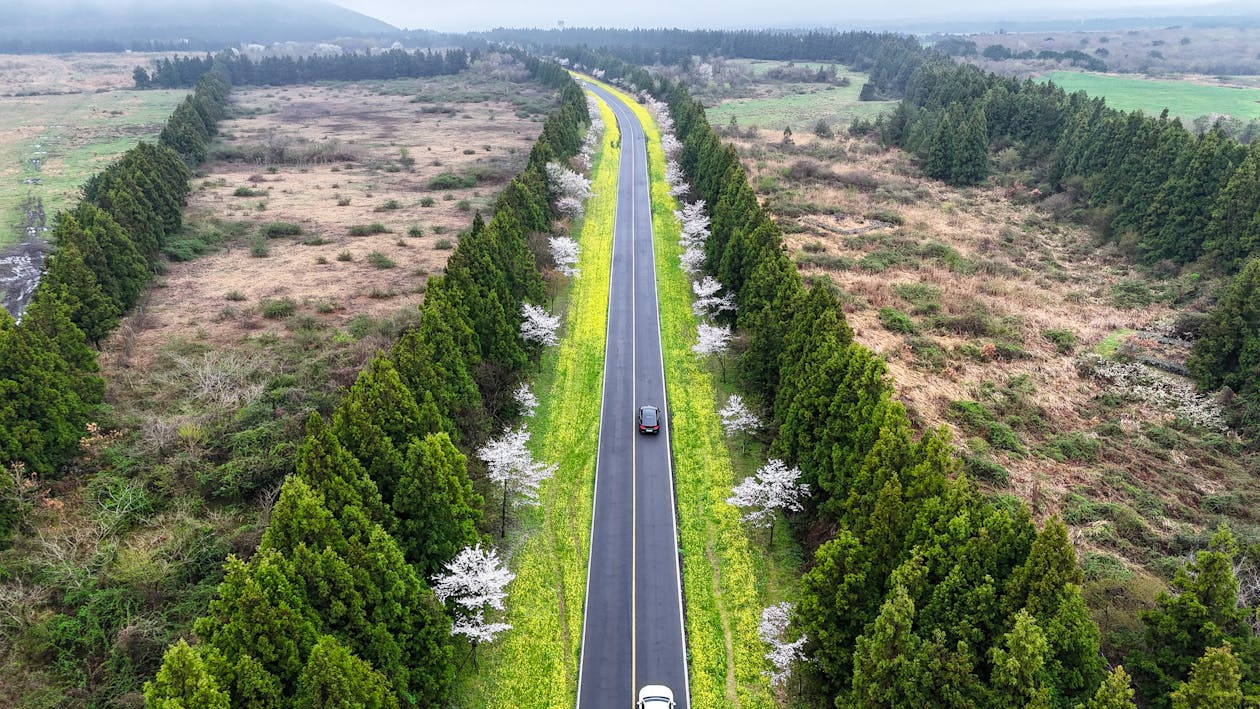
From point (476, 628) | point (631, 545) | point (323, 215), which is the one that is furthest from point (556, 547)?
point (323, 215)

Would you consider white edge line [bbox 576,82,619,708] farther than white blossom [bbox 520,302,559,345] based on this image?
No

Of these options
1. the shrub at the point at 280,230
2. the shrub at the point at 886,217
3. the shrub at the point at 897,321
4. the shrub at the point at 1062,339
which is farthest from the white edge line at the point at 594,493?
the shrub at the point at 280,230

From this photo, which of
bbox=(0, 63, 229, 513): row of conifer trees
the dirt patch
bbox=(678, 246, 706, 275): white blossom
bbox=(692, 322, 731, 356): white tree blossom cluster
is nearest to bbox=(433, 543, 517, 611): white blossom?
bbox=(0, 63, 229, 513): row of conifer trees

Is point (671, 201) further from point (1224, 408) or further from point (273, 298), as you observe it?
point (1224, 408)

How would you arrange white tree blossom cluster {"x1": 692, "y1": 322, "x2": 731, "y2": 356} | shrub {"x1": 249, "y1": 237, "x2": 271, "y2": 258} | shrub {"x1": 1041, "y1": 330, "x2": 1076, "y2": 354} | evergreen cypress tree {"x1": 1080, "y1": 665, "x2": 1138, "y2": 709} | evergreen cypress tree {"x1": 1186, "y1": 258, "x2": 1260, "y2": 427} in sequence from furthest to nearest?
shrub {"x1": 249, "y1": 237, "x2": 271, "y2": 258}
shrub {"x1": 1041, "y1": 330, "x2": 1076, "y2": 354}
white tree blossom cluster {"x1": 692, "y1": 322, "x2": 731, "y2": 356}
evergreen cypress tree {"x1": 1186, "y1": 258, "x2": 1260, "y2": 427}
evergreen cypress tree {"x1": 1080, "y1": 665, "x2": 1138, "y2": 709}

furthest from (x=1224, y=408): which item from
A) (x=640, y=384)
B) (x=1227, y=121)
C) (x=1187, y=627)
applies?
(x=1227, y=121)

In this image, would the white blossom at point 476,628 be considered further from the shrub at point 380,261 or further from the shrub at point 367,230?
the shrub at point 367,230

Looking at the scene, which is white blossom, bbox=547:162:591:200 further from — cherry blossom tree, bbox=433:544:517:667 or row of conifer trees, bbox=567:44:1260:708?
cherry blossom tree, bbox=433:544:517:667
